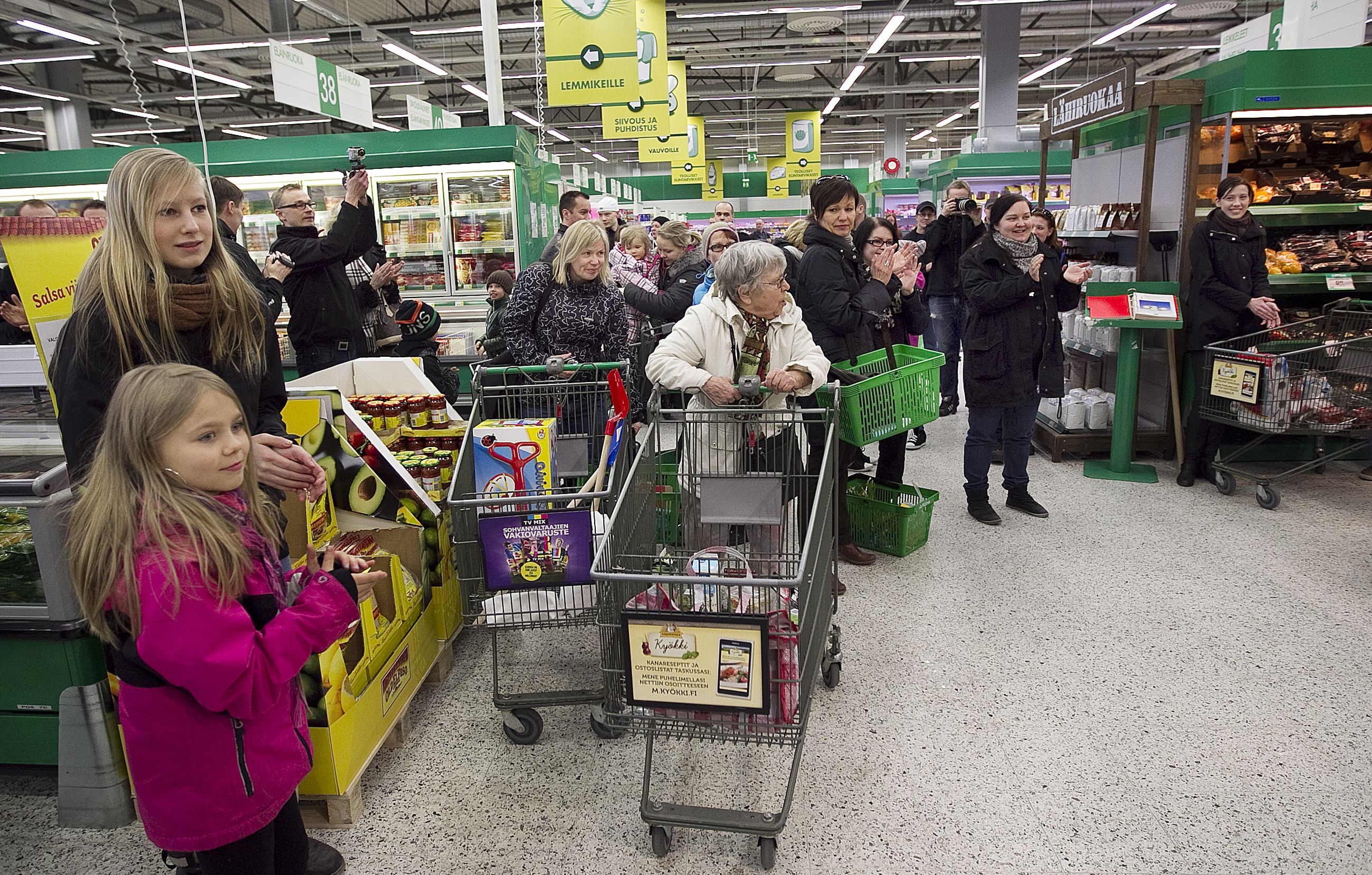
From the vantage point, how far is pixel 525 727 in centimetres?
282

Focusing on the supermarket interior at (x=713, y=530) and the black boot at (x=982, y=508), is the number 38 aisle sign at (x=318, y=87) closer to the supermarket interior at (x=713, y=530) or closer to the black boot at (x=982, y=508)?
the supermarket interior at (x=713, y=530)

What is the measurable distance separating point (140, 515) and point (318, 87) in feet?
22.6

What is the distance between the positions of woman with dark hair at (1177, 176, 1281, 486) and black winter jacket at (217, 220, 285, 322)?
5.01 metres

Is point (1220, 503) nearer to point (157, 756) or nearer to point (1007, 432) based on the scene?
point (1007, 432)

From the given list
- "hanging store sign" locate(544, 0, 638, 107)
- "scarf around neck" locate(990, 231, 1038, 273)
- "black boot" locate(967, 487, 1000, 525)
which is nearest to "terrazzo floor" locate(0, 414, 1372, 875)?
"black boot" locate(967, 487, 1000, 525)

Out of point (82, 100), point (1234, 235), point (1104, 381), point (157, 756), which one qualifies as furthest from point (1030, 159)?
point (82, 100)

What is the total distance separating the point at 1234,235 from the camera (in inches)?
197

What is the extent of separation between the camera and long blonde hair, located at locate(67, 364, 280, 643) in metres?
1.50

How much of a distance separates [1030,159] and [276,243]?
1245 centimetres

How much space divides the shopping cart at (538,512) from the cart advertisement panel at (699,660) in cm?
57

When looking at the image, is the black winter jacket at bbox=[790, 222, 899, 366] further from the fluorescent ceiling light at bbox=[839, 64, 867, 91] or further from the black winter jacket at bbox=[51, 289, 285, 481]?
the fluorescent ceiling light at bbox=[839, 64, 867, 91]

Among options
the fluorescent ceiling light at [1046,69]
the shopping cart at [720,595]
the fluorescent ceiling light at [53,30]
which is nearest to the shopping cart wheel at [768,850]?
the shopping cart at [720,595]

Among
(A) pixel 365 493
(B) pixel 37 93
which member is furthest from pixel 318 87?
(B) pixel 37 93

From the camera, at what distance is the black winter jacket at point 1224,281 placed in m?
5.04
